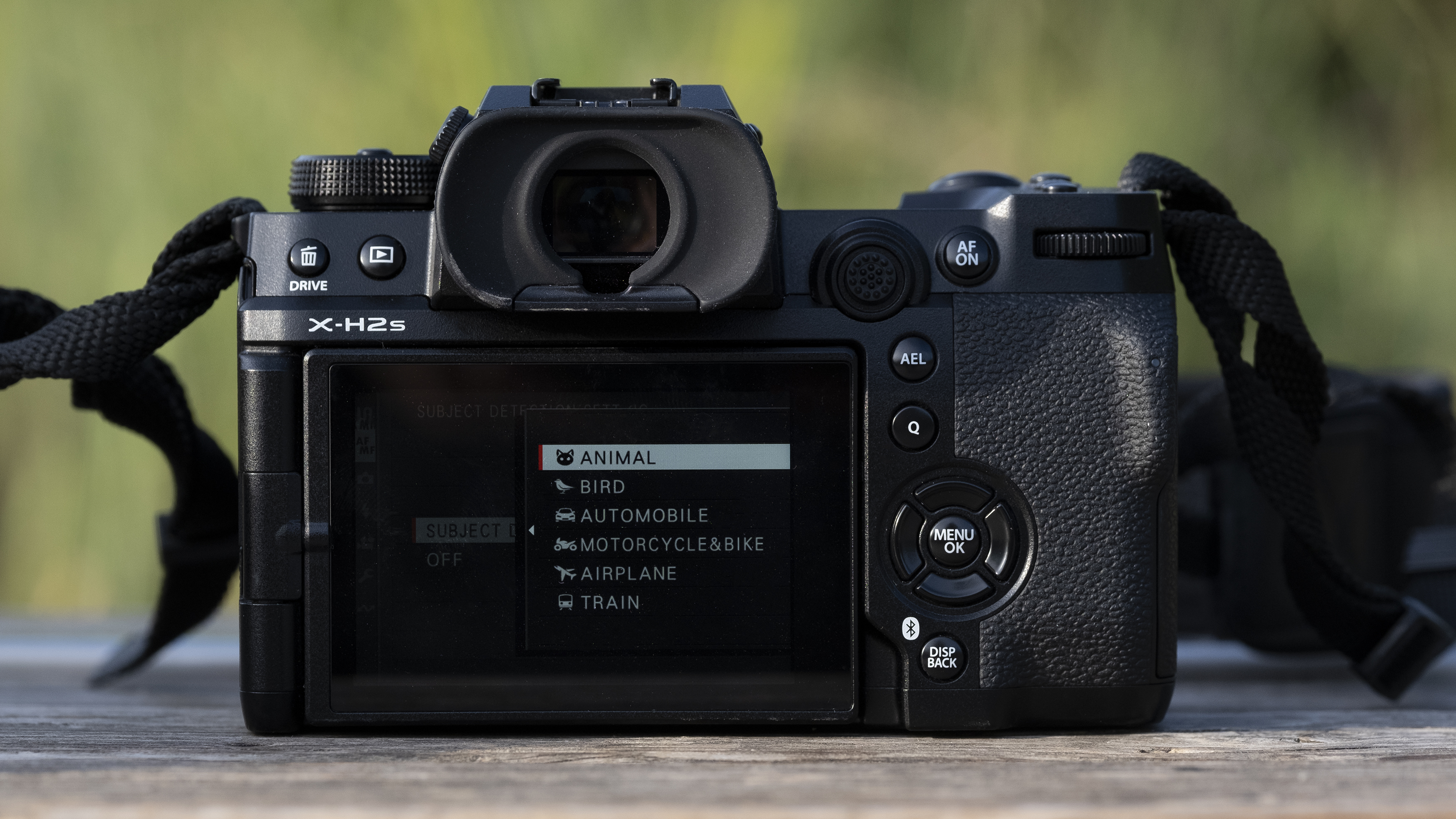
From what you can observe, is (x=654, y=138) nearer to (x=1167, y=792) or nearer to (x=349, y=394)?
(x=349, y=394)

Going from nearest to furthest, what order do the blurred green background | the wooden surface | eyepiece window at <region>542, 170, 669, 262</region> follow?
the wooden surface < eyepiece window at <region>542, 170, 669, 262</region> < the blurred green background

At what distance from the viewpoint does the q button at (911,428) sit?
419mm

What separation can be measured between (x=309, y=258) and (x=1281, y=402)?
392 millimetres

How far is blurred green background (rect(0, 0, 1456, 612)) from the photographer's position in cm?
74

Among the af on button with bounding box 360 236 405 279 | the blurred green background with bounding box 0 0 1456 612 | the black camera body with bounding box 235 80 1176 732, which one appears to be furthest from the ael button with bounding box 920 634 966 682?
the blurred green background with bounding box 0 0 1456 612

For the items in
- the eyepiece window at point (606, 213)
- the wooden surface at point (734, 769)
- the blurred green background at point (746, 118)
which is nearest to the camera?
the wooden surface at point (734, 769)

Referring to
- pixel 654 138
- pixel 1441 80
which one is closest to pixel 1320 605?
pixel 654 138

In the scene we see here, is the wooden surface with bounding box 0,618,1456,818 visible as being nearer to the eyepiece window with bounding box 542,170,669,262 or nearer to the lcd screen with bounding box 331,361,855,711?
the lcd screen with bounding box 331,361,855,711

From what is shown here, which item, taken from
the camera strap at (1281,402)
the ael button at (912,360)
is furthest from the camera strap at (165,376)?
the camera strap at (1281,402)

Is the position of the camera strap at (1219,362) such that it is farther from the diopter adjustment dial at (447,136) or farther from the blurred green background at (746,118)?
the blurred green background at (746,118)

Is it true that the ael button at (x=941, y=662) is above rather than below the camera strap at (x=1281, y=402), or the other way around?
below

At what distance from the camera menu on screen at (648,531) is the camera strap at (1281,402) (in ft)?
0.64

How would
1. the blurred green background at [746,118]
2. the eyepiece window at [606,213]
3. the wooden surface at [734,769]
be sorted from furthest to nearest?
the blurred green background at [746,118] → the eyepiece window at [606,213] → the wooden surface at [734,769]

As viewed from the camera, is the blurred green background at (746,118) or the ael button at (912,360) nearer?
the ael button at (912,360)
